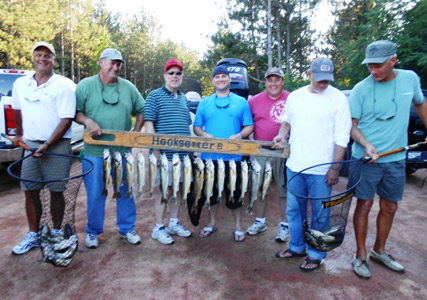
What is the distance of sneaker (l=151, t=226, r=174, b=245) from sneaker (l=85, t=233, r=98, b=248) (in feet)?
2.39

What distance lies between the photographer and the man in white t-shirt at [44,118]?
11.8ft

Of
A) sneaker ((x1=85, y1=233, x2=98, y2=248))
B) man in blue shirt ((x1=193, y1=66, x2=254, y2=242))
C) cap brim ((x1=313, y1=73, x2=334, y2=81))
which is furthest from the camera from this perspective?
man in blue shirt ((x1=193, y1=66, x2=254, y2=242))

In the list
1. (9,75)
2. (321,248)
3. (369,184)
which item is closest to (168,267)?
(321,248)

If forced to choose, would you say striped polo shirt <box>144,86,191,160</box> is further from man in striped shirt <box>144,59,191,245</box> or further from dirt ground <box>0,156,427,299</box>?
dirt ground <box>0,156,427,299</box>

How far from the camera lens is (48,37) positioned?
2258cm

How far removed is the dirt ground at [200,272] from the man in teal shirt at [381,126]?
0.30 m

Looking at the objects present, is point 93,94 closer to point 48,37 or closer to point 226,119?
point 226,119

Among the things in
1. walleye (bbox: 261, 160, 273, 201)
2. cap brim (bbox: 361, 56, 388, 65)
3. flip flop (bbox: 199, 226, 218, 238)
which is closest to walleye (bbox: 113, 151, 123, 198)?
flip flop (bbox: 199, 226, 218, 238)

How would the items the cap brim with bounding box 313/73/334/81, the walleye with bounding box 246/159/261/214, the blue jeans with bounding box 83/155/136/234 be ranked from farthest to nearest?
the blue jeans with bounding box 83/155/136/234 → the walleye with bounding box 246/159/261/214 → the cap brim with bounding box 313/73/334/81

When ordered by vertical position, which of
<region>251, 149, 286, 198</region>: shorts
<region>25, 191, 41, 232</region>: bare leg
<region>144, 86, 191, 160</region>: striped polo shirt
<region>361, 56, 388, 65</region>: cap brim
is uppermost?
<region>361, 56, 388, 65</region>: cap brim

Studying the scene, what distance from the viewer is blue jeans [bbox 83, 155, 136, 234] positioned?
12.7 feet

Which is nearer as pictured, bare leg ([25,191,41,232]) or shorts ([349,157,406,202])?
shorts ([349,157,406,202])

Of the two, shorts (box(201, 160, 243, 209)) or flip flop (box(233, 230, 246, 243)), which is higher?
shorts (box(201, 160, 243, 209))

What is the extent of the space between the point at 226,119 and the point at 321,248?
1.89 metres
